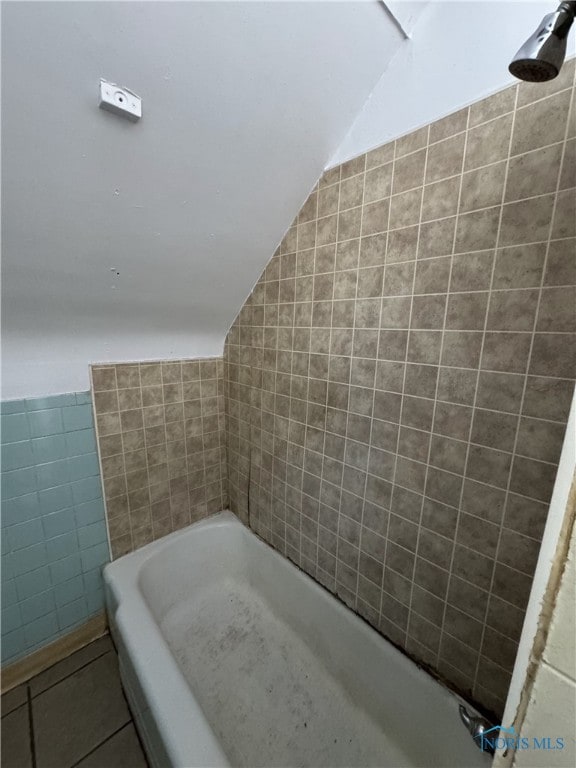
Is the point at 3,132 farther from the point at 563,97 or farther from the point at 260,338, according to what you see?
the point at 563,97

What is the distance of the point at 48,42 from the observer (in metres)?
0.62

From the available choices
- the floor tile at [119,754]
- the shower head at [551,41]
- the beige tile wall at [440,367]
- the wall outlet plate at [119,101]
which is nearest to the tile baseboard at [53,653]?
the floor tile at [119,754]

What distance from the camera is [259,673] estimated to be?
128 centimetres

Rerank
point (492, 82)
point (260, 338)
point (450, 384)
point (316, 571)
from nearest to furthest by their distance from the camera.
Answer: point (492, 82) < point (450, 384) < point (316, 571) < point (260, 338)

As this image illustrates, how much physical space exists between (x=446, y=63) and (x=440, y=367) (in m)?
0.81

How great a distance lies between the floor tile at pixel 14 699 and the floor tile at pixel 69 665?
0.03m

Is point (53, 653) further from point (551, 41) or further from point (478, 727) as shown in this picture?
point (551, 41)

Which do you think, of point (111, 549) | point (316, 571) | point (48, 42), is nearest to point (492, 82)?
point (48, 42)

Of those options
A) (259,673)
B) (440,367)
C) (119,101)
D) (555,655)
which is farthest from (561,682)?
(259,673)

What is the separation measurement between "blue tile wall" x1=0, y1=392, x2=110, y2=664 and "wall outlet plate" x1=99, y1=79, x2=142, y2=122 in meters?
1.01

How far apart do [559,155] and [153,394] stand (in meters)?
1.60

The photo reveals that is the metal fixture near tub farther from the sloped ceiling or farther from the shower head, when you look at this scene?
the sloped ceiling

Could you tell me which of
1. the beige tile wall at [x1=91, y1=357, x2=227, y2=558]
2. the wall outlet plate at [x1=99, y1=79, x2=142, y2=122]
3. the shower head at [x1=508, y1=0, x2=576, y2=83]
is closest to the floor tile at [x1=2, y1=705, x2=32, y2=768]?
the beige tile wall at [x1=91, y1=357, x2=227, y2=558]

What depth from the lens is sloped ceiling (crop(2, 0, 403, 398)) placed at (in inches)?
26.4
